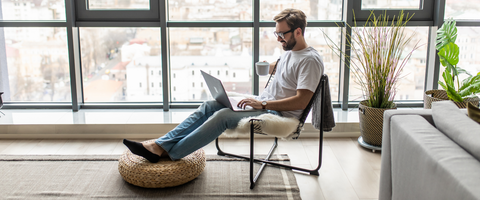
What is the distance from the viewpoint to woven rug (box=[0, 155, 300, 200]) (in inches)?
93.7

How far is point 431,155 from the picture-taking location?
156cm

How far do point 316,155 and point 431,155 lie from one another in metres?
1.55

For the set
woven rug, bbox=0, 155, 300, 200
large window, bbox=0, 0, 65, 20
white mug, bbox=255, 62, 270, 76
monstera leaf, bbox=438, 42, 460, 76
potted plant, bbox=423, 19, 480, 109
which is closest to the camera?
woven rug, bbox=0, 155, 300, 200

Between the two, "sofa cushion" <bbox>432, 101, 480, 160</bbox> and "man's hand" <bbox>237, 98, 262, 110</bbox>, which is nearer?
"sofa cushion" <bbox>432, 101, 480, 160</bbox>

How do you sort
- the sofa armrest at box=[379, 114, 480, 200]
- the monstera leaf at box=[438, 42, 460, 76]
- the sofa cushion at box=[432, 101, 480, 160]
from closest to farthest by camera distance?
the sofa armrest at box=[379, 114, 480, 200] < the sofa cushion at box=[432, 101, 480, 160] < the monstera leaf at box=[438, 42, 460, 76]

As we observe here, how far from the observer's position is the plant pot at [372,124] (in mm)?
3053

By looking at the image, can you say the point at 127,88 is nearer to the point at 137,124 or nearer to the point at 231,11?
the point at 137,124

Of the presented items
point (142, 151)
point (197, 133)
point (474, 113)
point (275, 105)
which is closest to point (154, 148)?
point (142, 151)

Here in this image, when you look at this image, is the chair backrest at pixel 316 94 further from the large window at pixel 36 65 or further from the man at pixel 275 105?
the large window at pixel 36 65

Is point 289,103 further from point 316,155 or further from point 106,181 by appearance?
→ point 106,181

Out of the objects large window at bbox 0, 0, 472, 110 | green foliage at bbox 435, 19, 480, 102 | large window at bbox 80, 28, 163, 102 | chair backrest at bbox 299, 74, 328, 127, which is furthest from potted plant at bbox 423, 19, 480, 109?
large window at bbox 80, 28, 163, 102

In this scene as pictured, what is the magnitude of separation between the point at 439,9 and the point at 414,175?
8.24 feet

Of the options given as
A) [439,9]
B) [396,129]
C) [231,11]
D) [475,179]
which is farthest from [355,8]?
[475,179]

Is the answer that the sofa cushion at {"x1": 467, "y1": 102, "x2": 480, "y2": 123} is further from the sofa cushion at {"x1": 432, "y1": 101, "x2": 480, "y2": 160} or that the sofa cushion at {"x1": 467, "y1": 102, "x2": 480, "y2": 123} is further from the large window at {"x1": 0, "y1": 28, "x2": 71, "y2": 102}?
the large window at {"x1": 0, "y1": 28, "x2": 71, "y2": 102}
